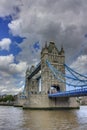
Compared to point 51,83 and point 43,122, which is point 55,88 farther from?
point 43,122

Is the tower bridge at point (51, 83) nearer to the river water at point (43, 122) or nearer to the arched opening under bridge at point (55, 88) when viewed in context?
the arched opening under bridge at point (55, 88)

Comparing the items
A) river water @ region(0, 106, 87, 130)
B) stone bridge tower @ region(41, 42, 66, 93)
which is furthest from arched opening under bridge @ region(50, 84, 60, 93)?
river water @ region(0, 106, 87, 130)

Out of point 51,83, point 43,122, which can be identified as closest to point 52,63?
point 51,83

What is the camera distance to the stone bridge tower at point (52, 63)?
71.1 meters

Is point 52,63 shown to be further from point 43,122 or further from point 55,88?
point 43,122

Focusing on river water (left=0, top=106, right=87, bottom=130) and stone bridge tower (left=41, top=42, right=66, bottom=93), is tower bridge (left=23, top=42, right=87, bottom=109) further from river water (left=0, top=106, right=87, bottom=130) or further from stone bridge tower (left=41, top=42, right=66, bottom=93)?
river water (left=0, top=106, right=87, bottom=130)

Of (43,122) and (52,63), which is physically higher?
(52,63)

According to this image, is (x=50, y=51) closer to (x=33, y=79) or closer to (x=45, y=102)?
(x=45, y=102)

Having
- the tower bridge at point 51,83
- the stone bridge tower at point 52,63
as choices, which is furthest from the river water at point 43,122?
the stone bridge tower at point 52,63

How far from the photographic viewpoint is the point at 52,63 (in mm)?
73250

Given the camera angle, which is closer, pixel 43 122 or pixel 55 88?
pixel 43 122

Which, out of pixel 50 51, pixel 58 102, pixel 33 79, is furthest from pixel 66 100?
pixel 33 79

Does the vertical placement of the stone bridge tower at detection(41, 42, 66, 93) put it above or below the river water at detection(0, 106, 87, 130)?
above

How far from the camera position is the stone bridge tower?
71125 millimetres
